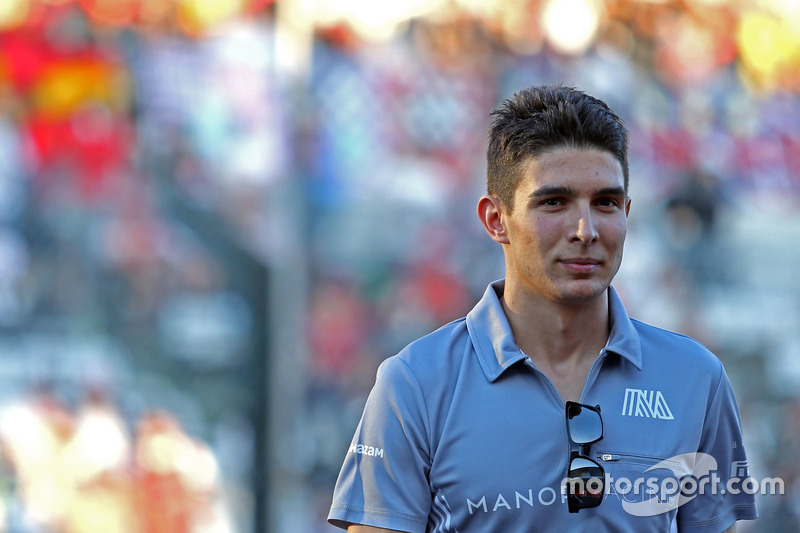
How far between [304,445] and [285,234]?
1.12m

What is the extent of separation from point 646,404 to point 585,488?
246mm

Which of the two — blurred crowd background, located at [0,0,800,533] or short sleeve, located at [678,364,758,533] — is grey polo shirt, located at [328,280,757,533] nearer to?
short sleeve, located at [678,364,758,533]

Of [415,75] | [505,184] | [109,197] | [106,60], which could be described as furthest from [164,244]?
[505,184]

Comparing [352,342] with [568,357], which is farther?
[352,342]

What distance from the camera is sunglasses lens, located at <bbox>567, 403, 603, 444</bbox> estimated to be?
2057mm

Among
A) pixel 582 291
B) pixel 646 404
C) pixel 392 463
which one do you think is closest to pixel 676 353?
pixel 646 404

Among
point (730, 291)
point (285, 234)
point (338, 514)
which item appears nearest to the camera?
point (338, 514)

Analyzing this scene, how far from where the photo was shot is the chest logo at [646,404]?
213 centimetres

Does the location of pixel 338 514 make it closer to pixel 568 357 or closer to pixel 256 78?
pixel 568 357

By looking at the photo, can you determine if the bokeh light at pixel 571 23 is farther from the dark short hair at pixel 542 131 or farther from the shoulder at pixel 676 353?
the shoulder at pixel 676 353

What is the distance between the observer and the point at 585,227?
6.93 feet

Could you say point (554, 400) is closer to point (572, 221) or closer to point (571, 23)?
point (572, 221)

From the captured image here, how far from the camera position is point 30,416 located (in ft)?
16.7

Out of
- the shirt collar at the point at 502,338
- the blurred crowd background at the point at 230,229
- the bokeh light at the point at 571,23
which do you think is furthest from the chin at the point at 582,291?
the bokeh light at the point at 571,23
